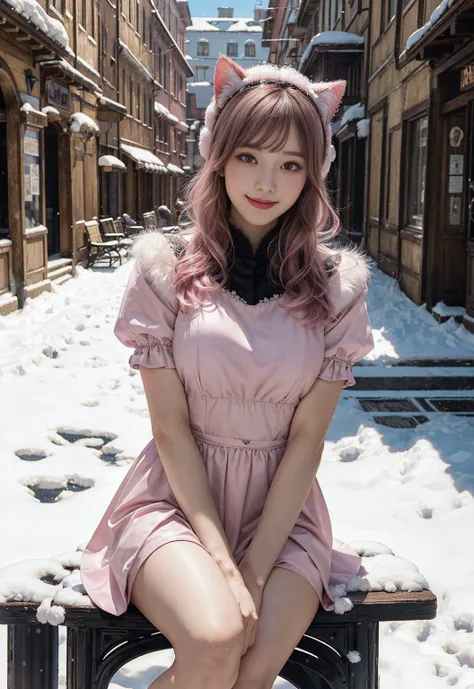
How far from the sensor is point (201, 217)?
2559 millimetres

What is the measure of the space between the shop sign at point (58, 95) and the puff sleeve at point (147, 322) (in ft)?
42.2

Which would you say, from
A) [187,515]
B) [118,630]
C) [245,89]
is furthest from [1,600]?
[245,89]

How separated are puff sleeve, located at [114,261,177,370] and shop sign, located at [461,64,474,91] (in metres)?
7.93

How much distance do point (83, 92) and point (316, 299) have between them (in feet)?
56.1

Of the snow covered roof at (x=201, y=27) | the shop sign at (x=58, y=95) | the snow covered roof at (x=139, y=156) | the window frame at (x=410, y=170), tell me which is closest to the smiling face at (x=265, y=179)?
the window frame at (x=410, y=170)

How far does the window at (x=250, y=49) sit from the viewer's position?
7262 cm

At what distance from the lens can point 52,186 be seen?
17641mm

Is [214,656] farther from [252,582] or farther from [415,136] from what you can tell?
[415,136]

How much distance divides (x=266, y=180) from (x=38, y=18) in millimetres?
9857

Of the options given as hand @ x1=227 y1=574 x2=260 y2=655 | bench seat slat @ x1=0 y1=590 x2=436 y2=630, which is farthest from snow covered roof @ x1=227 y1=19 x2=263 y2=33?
hand @ x1=227 y1=574 x2=260 y2=655

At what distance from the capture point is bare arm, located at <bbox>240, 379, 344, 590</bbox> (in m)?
2.18

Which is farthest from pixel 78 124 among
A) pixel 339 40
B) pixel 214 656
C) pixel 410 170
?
pixel 214 656

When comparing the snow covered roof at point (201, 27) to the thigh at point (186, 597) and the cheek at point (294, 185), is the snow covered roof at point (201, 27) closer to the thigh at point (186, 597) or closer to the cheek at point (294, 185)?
the cheek at point (294, 185)

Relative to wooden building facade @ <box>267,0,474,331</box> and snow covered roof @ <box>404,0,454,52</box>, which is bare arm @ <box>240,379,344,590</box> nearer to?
wooden building facade @ <box>267,0,474,331</box>
